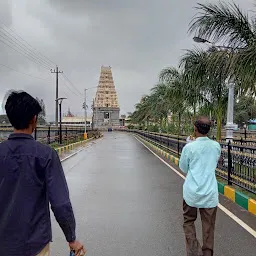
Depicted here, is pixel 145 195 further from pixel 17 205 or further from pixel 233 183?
pixel 17 205

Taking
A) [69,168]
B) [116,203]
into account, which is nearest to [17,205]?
[116,203]

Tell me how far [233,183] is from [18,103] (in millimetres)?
7375

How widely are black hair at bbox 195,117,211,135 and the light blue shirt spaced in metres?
0.09

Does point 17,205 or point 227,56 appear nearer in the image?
point 17,205

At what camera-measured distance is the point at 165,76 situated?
21188 mm

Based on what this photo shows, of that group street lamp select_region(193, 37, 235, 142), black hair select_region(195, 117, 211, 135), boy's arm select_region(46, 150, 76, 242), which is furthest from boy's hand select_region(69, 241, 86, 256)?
street lamp select_region(193, 37, 235, 142)

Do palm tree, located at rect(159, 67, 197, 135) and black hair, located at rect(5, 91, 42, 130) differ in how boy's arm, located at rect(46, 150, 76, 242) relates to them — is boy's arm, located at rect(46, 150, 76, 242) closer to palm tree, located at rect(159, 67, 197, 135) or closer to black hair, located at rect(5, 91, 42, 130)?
black hair, located at rect(5, 91, 42, 130)

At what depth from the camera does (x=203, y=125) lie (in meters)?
4.08

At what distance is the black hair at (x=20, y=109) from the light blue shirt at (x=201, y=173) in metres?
2.23

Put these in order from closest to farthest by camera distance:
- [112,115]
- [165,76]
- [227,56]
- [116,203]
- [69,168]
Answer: [116,203]
[227,56]
[69,168]
[165,76]
[112,115]

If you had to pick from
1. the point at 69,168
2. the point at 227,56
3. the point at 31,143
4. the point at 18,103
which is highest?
the point at 227,56

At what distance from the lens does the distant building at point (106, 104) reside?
133000 mm

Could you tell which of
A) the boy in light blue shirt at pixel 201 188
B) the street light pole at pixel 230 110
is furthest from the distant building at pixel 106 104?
the boy in light blue shirt at pixel 201 188

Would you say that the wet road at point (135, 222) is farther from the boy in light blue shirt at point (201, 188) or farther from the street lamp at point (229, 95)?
the street lamp at point (229, 95)
